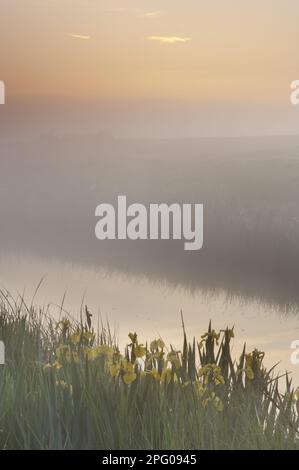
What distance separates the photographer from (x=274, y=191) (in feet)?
13.0

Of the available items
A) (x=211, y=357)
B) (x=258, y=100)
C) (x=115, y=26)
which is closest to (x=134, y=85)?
(x=115, y=26)

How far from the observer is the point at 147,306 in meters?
3.91

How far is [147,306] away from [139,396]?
489 millimetres

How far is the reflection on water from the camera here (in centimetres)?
382

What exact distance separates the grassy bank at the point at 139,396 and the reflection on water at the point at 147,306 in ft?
0.18

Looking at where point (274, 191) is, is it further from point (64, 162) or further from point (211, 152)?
point (64, 162)

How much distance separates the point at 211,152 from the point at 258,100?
1.03 feet
